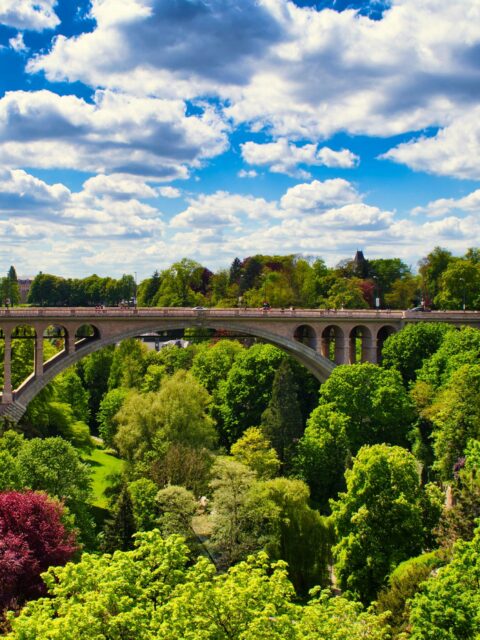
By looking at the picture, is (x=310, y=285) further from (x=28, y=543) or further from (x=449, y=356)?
A: (x=28, y=543)

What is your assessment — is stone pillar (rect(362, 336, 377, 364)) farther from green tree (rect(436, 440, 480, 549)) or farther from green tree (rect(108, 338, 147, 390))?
green tree (rect(436, 440, 480, 549))

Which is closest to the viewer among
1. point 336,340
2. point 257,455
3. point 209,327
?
point 257,455

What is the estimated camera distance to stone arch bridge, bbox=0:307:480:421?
148 feet

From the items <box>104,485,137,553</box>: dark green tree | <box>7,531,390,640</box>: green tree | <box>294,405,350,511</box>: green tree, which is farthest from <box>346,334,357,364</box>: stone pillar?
<box>7,531,390,640</box>: green tree

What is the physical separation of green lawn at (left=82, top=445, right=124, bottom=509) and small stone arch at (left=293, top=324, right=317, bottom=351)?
1735 centimetres

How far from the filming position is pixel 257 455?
41031 millimetres

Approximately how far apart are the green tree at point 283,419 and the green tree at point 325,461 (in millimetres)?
2530

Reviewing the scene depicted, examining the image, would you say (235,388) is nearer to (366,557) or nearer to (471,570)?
(366,557)

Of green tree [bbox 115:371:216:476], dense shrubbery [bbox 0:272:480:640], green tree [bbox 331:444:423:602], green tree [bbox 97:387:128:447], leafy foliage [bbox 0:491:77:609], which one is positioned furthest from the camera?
green tree [bbox 97:387:128:447]

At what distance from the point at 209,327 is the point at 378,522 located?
25.1 meters

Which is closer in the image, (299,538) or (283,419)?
(299,538)

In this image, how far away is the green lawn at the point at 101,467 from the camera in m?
46.0

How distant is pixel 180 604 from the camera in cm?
1455

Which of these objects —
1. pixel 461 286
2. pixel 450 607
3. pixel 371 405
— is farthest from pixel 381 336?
pixel 450 607
